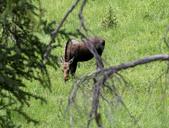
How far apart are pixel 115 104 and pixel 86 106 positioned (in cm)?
27

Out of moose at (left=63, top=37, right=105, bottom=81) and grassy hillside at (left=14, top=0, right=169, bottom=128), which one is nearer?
grassy hillside at (left=14, top=0, right=169, bottom=128)

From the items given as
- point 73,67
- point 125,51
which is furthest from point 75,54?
point 125,51

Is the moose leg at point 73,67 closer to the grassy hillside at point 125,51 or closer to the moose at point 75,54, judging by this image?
the moose at point 75,54

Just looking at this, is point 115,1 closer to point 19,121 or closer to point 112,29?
point 112,29

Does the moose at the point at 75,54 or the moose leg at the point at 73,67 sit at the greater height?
the moose at the point at 75,54

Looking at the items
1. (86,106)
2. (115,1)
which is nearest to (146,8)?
(115,1)

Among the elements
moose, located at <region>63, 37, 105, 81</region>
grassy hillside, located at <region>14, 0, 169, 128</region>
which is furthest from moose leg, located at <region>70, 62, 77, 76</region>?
grassy hillside, located at <region>14, 0, 169, 128</region>

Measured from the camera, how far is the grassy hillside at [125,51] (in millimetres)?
9953

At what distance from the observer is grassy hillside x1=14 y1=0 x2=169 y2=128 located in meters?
9.95

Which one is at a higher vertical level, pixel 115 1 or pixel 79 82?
pixel 79 82

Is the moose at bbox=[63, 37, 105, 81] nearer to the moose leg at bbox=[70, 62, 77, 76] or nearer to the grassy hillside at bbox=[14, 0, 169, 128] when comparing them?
the moose leg at bbox=[70, 62, 77, 76]

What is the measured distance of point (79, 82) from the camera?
3494mm

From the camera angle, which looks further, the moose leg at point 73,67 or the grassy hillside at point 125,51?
the moose leg at point 73,67

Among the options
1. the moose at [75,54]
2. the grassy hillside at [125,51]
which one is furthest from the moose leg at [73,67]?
the grassy hillside at [125,51]
